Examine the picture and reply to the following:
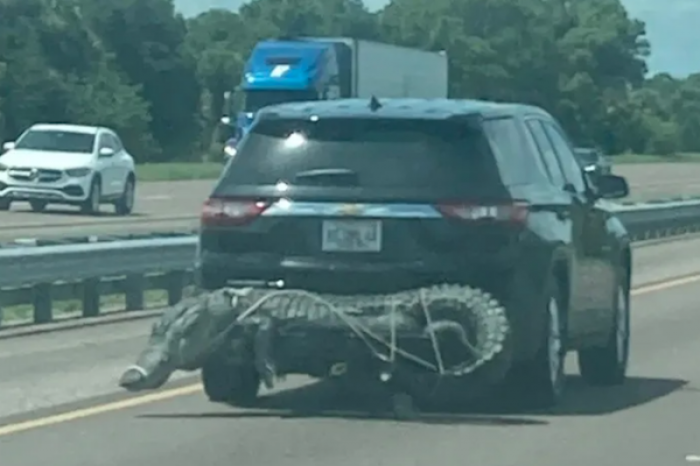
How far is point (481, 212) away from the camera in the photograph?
1287cm

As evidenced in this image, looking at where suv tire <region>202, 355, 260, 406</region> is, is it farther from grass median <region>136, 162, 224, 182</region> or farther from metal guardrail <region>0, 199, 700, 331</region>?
grass median <region>136, 162, 224, 182</region>

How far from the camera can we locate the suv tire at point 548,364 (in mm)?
13234

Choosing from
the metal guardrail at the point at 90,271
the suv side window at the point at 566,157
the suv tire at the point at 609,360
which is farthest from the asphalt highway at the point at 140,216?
the suv side window at the point at 566,157

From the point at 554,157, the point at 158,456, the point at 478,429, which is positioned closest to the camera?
the point at 158,456

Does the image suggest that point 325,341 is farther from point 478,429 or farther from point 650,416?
point 650,416

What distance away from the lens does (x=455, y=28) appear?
4651 inches

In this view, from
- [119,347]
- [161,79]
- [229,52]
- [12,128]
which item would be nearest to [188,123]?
[161,79]

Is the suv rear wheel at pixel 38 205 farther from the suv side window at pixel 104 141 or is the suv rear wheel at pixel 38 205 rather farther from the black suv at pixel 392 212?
the black suv at pixel 392 212

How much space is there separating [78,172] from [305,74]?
1292cm

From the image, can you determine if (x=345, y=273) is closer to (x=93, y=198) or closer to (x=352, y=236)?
(x=352, y=236)

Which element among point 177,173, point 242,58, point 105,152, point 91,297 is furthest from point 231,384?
point 242,58

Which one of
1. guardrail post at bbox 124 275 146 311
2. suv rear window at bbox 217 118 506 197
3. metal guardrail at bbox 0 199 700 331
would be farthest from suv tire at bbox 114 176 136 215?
suv rear window at bbox 217 118 506 197

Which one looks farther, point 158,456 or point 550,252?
point 550,252

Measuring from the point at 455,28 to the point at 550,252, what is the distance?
105 m
